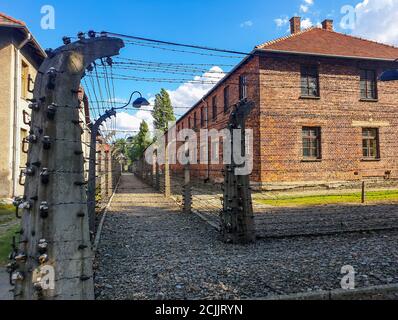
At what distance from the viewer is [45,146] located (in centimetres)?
305

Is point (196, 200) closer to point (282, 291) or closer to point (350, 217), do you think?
point (350, 217)

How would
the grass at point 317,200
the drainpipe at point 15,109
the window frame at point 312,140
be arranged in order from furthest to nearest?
the window frame at point 312,140, the drainpipe at point 15,109, the grass at point 317,200

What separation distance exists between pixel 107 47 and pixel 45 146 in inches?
53.5

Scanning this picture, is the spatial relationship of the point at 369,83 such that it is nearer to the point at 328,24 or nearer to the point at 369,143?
the point at 369,143

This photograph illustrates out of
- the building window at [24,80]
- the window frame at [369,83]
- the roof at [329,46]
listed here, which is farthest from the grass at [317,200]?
the building window at [24,80]

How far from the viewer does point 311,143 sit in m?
17.4

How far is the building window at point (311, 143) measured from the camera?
17.3 meters

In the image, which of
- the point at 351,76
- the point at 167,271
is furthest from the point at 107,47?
the point at 351,76

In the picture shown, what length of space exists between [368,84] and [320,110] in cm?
391

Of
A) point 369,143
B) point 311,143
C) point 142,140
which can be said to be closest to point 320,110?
point 311,143

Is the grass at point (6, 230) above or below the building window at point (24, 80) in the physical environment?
below

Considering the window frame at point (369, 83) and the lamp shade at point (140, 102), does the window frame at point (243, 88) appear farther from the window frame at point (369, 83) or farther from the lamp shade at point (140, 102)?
the lamp shade at point (140, 102)

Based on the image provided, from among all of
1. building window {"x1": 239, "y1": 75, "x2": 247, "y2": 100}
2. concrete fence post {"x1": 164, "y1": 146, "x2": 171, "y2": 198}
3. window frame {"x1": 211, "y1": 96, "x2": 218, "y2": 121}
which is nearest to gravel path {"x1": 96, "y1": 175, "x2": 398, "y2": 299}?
concrete fence post {"x1": 164, "y1": 146, "x2": 171, "y2": 198}

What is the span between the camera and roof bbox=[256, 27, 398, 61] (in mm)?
17312
